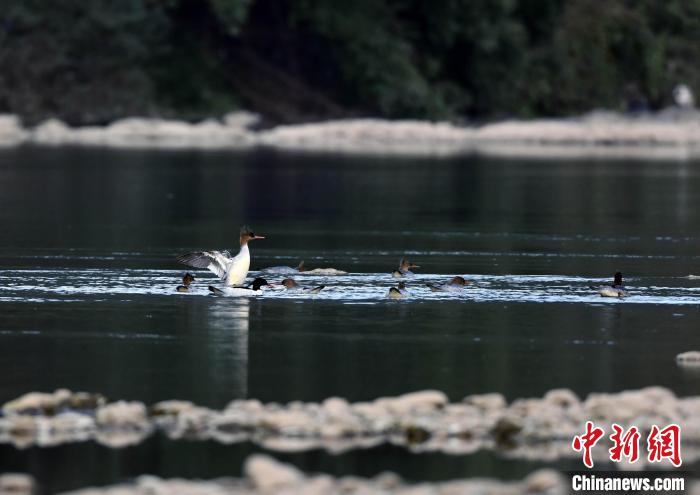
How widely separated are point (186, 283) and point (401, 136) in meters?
40.9

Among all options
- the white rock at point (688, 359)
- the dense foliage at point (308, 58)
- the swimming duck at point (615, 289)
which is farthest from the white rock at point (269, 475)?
the dense foliage at point (308, 58)

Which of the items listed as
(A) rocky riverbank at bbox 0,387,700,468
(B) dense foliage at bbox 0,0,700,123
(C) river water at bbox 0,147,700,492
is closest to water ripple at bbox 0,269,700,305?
(C) river water at bbox 0,147,700,492

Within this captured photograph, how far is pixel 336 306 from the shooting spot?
1653 cm

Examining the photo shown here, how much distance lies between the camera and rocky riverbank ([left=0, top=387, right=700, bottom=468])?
1089 centimetres

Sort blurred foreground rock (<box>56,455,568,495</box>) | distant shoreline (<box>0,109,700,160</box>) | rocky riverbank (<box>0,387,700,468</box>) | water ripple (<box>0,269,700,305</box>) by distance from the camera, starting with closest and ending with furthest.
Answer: blurred foreground rock (<box>56,455,568,495</box>) < rocky riverbank (<box>0,387,700,468</box>) < water ripple (<box>0,269,700,305</box>) < distant shoreline (<box>0,109,700,160</box>)

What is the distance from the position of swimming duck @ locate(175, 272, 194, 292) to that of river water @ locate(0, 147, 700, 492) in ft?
0.35

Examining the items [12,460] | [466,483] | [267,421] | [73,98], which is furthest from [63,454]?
[73,98]

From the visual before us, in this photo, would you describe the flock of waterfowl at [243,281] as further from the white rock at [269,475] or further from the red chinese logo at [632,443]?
the white rock at [269,475]

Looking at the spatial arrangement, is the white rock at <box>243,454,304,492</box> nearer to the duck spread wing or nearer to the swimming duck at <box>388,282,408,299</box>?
the swimming duck at <box>388,282,408,299</box>

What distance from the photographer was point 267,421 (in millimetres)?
11148

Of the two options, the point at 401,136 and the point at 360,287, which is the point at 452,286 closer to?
the point at 360,287

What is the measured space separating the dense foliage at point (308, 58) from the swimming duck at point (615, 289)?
36.8 m

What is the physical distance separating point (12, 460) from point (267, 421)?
1.62m

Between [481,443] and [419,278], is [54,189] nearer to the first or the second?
[419,278]
